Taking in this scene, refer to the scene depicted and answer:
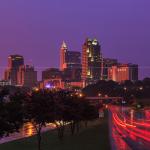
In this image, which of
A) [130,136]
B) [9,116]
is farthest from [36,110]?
[9,116]

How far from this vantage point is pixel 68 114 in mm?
59844

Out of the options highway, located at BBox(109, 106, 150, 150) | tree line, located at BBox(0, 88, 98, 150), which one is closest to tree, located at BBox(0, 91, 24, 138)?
tree line, located at BBox(0, 88, 98, 150)

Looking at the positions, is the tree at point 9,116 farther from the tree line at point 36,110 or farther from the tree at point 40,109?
the tree at point 40,109

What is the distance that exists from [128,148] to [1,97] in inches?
647

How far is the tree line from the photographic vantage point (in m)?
22.8

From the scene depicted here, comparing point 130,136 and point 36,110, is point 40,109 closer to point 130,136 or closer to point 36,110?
point 36,110

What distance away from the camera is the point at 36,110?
42.8 metres

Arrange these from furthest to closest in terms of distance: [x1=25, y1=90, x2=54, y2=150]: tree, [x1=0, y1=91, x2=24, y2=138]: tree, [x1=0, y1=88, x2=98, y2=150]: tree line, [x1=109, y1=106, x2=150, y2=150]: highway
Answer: [x1=25, y1=90, x2=54, y2=150]: tree < [x1=109, y1=106, x2=150, y2=150]: highway < [x1=0, y1=88, x2=98, y2=150]: tree line < [x1=0, y1=91, x2=24, y2=138]: tree

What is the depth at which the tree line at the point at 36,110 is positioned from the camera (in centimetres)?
2283

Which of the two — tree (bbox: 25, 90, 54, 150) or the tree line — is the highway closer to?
the tree line

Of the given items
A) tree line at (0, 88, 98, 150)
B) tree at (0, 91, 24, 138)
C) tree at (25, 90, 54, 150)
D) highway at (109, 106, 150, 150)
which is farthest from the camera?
tree at (25, 90, 54, 150)

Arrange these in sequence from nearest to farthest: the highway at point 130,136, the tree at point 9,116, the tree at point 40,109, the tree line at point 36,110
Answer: the tree at point 9,116
the tree line at point 36,110
the highway at point 130,136
the tree at point 40,109

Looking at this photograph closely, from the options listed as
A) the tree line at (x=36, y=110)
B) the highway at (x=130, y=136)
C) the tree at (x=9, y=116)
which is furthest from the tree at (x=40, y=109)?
the tree at (x=9, y=116)

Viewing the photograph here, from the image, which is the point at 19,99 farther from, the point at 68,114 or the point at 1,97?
the point at 68,114
